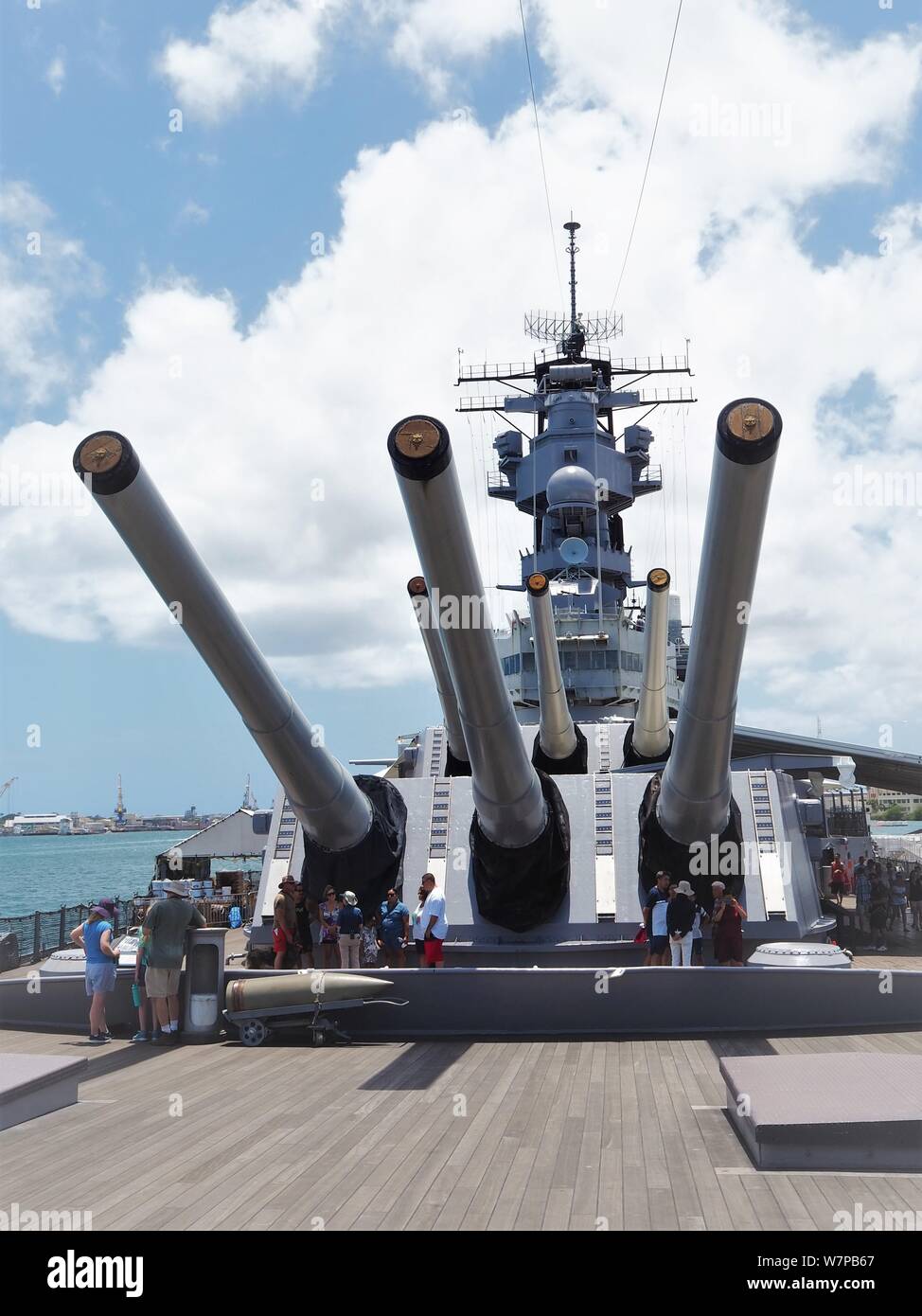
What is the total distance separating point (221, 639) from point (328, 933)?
281 centimetres

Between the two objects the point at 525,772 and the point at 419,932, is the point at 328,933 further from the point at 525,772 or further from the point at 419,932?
the point at 525,772

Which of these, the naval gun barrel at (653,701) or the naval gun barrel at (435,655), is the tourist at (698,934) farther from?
the naval gun barrel at (653,701)

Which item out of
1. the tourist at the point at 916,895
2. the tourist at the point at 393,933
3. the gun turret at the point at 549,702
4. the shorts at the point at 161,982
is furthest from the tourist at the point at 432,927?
the tourist at the point at 916,895

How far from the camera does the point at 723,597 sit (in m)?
6.03

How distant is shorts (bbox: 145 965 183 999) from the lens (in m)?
7.04

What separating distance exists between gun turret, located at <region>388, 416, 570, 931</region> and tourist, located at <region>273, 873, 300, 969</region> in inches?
55.2

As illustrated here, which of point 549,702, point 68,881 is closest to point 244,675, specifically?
point 549,702

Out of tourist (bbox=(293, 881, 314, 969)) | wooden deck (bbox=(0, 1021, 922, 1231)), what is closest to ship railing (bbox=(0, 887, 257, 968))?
tourist (bbox=(293, 881, 314, 969))

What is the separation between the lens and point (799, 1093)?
4395 mm

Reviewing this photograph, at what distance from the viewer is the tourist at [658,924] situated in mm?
8141

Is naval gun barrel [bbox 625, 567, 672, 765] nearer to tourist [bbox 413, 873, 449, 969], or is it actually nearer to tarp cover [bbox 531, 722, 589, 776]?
tarp cover [bbox 531, 722, 589, 776]
